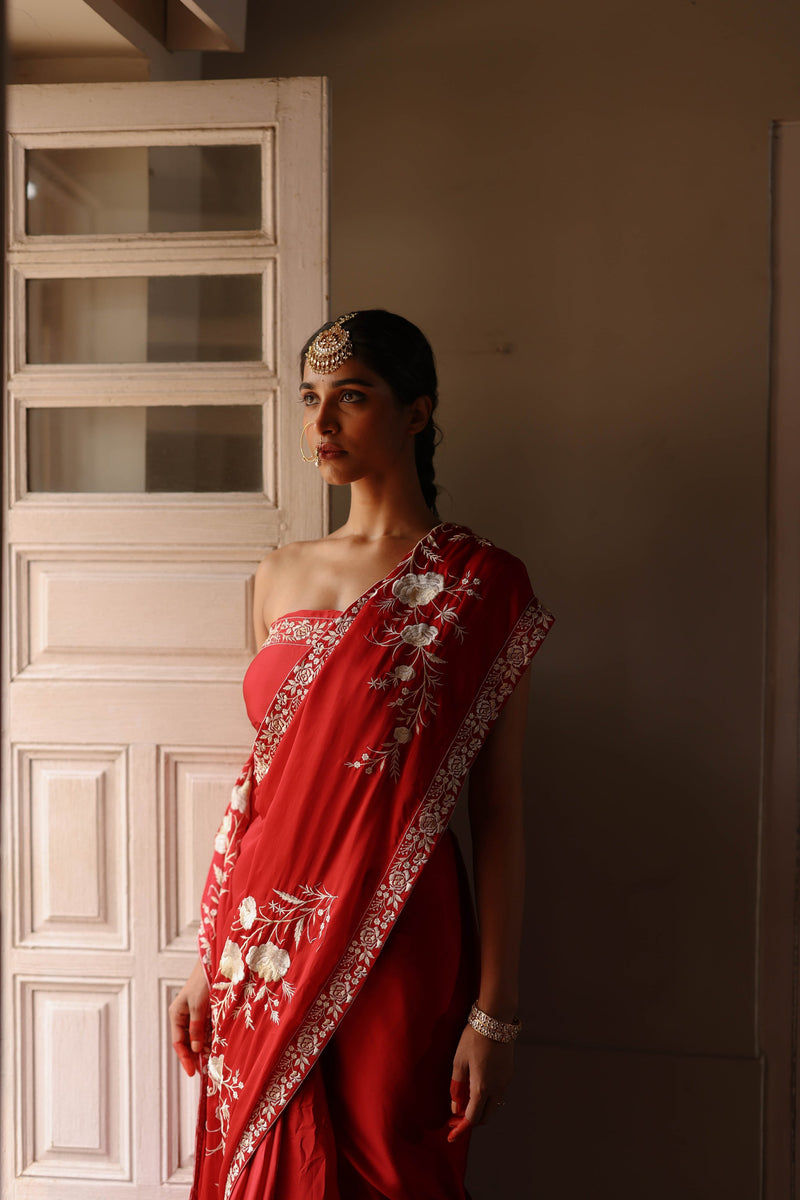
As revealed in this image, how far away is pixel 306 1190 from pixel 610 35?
1832 mm

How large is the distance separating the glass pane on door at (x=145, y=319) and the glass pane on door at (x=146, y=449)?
3.6 inches

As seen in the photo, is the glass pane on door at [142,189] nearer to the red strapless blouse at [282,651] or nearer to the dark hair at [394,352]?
the dark hair at [394,352]

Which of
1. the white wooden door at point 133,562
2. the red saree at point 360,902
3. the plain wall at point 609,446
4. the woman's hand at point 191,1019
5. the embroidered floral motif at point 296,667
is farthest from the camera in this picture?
the plain wall at point 609,446

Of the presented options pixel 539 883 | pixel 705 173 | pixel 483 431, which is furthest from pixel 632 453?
pixel 539 883

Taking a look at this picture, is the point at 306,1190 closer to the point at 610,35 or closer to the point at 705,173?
the point at 705,173

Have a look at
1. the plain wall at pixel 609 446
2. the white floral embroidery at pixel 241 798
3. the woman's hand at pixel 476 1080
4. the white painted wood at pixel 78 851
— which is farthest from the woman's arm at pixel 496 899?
the white painted wood at pixel 78 851

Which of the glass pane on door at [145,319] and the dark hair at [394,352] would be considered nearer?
the dark hair at [394,352]

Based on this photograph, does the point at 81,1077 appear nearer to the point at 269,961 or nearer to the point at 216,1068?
the point at 216,1068

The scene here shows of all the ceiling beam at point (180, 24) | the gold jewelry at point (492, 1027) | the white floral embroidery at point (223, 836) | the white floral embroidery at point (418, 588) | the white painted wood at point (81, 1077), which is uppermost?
the ceiling beam at point (180, 24)

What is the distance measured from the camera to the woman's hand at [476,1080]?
1.18m

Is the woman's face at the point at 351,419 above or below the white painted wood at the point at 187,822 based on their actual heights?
above

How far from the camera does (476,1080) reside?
118 cm

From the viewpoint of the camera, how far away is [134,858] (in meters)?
1.56

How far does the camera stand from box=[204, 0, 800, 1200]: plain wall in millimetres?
1695
